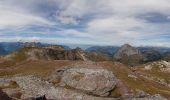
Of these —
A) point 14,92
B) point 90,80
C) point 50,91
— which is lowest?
point 50,91

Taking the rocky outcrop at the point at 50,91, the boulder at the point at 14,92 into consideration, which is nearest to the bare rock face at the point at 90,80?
the rocky outcrop at the point at 50,91

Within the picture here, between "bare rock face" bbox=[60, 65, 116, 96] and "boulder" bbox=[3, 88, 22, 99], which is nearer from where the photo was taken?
"boulder" bbox=[3, 88, 22, 99]

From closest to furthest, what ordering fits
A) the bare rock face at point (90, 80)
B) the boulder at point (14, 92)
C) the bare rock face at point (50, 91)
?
the boulder at point (14, 92) < the bare rock face at point (50, 91) < the bare rock face at point (90, 80)

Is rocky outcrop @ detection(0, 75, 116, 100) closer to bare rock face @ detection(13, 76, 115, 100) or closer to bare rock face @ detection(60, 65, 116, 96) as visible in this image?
bare rock face @ detection(13, 76, 115, 100)

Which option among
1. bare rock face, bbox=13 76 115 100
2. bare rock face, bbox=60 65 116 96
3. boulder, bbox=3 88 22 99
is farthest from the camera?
bare rock face, bbox=60 65 116 96

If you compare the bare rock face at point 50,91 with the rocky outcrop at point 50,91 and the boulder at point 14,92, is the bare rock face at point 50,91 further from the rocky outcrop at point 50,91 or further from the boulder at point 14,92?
the boulder at point 14,92

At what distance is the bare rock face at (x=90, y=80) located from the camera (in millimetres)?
76938

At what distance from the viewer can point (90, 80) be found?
78.0 meters

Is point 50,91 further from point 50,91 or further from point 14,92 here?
point 14,92

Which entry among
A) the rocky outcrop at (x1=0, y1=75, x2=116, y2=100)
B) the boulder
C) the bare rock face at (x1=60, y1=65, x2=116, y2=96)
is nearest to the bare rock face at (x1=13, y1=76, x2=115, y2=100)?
the rocky outcrop at (x1=0, y1=75, x2=116, y2=100)

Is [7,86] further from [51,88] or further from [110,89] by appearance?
[110,89]

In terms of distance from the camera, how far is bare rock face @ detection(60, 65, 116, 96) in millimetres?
76938

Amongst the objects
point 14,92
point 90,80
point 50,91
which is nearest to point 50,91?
point 50,91

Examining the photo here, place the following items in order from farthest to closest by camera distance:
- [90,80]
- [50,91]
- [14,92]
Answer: [90,80] < [50,91] < [14,92]
